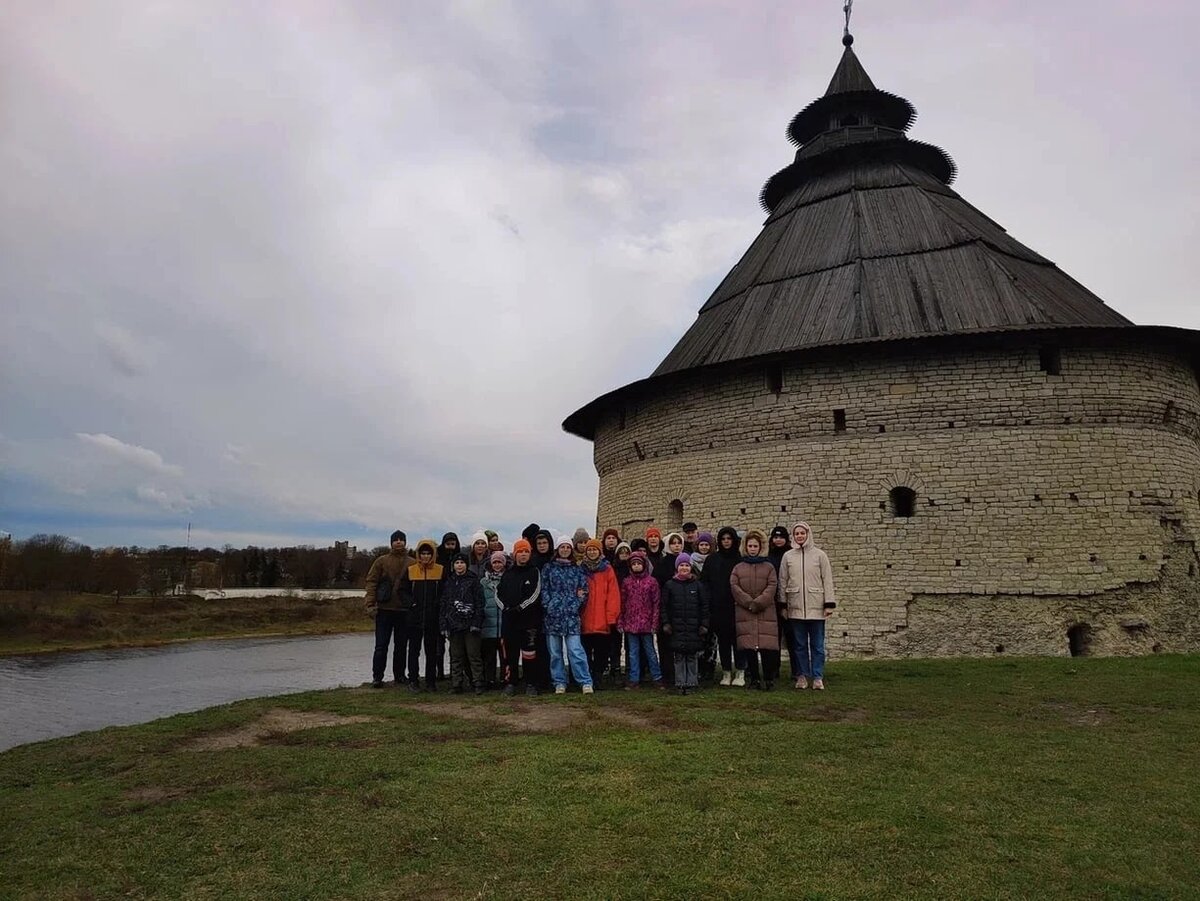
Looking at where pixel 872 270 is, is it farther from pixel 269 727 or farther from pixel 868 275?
pixel 269 727

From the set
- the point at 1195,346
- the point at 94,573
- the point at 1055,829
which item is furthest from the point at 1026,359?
the point at 94,573

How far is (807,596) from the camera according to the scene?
6883 mm

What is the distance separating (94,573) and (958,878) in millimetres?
53368

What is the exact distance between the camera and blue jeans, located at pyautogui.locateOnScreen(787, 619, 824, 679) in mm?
6984

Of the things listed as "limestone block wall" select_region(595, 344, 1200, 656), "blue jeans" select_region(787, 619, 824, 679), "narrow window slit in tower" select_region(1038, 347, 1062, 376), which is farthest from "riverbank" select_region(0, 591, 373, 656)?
"narrow window slit in tower" select_region(1038, 347, 1062, 376)

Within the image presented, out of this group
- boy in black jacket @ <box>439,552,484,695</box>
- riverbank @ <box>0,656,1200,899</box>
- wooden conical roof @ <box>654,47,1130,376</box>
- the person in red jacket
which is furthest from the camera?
wooden conical roof @ <box>654,47,1130,376</box>

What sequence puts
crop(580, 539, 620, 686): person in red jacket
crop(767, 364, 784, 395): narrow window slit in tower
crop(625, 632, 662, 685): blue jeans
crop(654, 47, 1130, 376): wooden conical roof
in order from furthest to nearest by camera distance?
crop(767, 364, 784, 395): narrow window slit in tower
crop(654, 47, 1130, 376): wooden conical roof
crop(625, 632, 662, 685): blue jeans
crop(580, 539, 620, 686): person in red jacket

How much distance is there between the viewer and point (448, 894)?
9.59 ft

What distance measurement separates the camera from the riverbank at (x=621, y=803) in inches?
119

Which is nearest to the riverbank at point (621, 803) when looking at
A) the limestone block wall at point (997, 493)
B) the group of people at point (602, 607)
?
the group of people at point (602, 607)

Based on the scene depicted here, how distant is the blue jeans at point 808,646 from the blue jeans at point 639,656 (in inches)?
Answer: 50.6

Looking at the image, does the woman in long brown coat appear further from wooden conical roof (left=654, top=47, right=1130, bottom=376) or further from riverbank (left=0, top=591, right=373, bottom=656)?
riverbank (left=0, top=591, right=373, bottom=656)

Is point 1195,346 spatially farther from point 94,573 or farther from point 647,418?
point 94,573

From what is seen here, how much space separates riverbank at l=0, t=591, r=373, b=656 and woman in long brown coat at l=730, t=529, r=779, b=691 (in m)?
27.4
